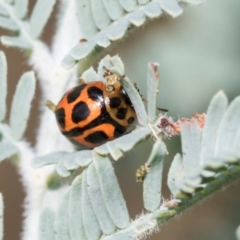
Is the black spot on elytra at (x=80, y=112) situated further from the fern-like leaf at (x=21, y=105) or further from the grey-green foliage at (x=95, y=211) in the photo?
the grey-green foliage at (x=95, y=211)

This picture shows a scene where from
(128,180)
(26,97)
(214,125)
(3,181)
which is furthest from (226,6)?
(214,125)

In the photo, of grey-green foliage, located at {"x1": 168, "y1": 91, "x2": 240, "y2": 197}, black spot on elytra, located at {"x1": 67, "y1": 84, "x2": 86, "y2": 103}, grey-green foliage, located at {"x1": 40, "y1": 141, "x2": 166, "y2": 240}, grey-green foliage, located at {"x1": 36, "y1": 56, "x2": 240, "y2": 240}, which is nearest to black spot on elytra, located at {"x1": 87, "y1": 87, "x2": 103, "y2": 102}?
black spot on elytra, located at {"x1": 67, "y1": 84, "x2": 86, "y2": 103}

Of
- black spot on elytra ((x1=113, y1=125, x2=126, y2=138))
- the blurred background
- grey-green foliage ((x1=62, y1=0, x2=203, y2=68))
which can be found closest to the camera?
grey-green foliage ((x1=62, y1=0, x2=203, y2=68))

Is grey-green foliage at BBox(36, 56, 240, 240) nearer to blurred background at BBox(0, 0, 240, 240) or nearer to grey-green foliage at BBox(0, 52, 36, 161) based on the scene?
grey-green foliage at BBox(0, 52, 36, 161)

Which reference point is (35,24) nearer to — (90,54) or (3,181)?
(90,54)

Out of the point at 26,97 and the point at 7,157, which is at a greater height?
the point at 26,97

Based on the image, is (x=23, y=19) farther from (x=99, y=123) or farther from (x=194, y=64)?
(x=194, y=64)

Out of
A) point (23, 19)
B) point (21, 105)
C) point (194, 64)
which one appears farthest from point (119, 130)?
point (194, 64)

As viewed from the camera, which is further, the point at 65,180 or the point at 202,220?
the point at 202,220
